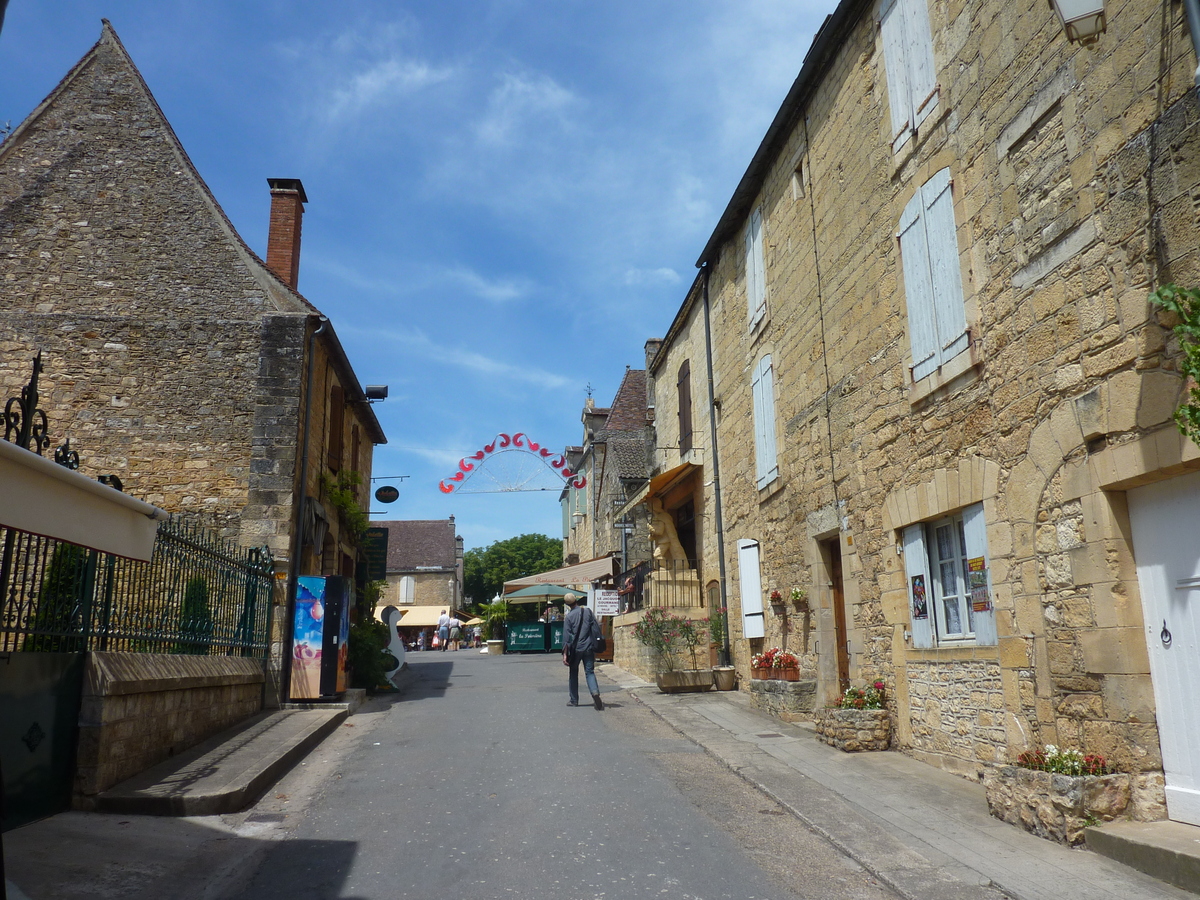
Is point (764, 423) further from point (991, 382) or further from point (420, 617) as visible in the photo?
point (420, 617)

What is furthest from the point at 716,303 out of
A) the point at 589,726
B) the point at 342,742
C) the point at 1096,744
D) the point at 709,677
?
the point at 1096,744

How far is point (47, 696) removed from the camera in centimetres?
543

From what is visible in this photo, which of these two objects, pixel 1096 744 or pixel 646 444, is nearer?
pixel 1096 744

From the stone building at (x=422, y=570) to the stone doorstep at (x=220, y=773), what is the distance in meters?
36.7

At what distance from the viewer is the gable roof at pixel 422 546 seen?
45625mm

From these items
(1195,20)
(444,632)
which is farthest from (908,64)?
(444,632)

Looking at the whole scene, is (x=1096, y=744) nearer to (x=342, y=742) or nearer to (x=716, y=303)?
(x=342, y=742)

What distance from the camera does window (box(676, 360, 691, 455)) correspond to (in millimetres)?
15555

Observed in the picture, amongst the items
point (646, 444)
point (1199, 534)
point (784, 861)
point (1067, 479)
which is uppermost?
point (646, 444)

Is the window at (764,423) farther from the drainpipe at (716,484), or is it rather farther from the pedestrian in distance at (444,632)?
the pedestrian in distance at (444,632)

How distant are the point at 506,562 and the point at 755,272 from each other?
4798 cm

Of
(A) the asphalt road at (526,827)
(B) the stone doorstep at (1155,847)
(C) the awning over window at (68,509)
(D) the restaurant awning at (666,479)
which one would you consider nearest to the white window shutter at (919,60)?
(B) the stone doorstep at (1155,847)

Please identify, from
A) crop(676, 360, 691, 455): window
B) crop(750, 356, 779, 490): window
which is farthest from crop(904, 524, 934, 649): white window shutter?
crop(676, 360, 691, 455): window

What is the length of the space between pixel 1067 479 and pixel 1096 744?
1551 mm
